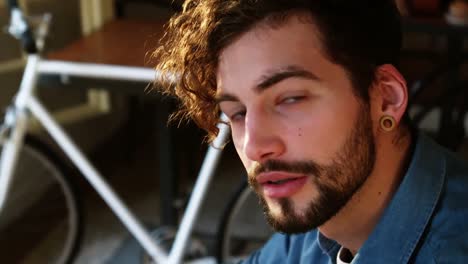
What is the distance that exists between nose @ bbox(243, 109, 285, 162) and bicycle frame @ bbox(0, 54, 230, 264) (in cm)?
102

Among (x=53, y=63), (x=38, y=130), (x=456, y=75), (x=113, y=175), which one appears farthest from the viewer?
(x=113, y=175)

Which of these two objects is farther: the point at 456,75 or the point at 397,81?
the point at 456,75

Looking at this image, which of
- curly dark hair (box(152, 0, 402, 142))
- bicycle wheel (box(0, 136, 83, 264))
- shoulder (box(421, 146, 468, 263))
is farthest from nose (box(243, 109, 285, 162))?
bicycle wheel (box(0, 136, 83, 264))

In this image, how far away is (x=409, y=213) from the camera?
0.91 metres

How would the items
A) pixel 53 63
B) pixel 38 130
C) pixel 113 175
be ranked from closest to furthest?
pixel 53 63, pixel 38 130, pixel 113 175

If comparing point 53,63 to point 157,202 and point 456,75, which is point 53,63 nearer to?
point 157,202

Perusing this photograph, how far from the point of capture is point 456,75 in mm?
2383

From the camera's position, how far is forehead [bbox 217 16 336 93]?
3.01 ft

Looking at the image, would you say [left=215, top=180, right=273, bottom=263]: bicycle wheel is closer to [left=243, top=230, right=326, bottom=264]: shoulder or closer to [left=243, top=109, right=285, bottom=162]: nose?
[left=243, top=230, right=326, bottom=264]: shoulder

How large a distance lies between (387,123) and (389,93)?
0.04 meters

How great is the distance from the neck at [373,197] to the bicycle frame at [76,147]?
1.00 m

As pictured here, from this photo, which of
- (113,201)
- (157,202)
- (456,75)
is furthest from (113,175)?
(456,75)

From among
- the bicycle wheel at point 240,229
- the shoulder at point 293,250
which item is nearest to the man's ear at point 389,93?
the shoulder at point 293,250

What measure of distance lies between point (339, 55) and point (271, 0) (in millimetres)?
117
